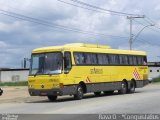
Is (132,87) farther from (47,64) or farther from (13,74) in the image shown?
(13,74)

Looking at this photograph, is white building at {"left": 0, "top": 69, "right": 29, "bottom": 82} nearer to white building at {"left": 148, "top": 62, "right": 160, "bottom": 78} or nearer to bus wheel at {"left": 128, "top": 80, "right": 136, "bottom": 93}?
white building at {"left": 148, "top": 62, "right": 160, "bottom": 78}

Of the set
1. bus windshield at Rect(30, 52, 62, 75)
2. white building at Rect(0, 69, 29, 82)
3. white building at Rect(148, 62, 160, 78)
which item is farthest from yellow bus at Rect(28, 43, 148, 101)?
white building at Rect(148, 62, 160, 78)

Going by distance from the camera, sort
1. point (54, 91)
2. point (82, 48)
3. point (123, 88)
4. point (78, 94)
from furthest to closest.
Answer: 1. point (123, 88)
2. point (82, 48)
3. point (78, 94)
4. point (54, 91)

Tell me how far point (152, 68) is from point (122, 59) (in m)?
81.7

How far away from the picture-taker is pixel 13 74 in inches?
4277

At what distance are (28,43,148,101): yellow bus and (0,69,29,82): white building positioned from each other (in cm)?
7283

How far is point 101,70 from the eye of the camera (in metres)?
31.2

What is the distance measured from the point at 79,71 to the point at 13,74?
81545 mm

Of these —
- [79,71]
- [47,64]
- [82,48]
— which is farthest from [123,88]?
[47,64]

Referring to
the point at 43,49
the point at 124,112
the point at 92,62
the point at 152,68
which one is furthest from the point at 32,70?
the point at 152,68

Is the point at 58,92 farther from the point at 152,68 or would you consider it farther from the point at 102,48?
the point at 152,68

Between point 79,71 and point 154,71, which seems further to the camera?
point 154,71

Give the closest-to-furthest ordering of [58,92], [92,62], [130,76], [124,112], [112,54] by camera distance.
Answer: [124,112]
[58,92]
[92,62]
[112,54]
[130,76]

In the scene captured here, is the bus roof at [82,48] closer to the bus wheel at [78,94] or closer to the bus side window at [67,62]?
the bus side window at [67,62]
